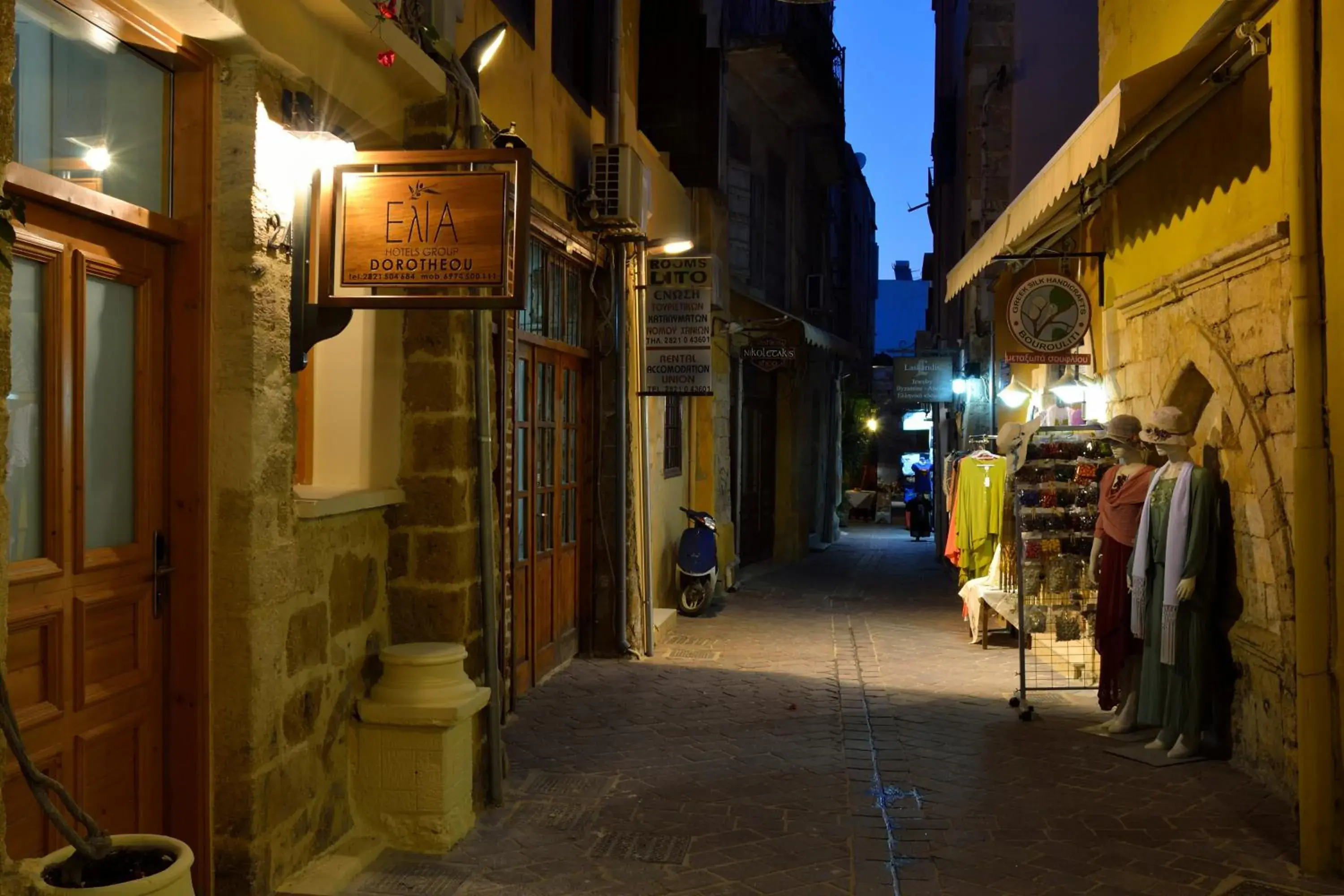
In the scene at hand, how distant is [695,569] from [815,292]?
33.4 feet

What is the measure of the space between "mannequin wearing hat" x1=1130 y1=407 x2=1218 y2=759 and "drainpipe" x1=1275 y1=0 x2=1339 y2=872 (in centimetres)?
120

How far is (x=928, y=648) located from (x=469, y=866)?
6.11 meters

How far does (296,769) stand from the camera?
4.26 m

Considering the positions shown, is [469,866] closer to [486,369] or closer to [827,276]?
[486,369]

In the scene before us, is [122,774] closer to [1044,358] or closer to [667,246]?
[1044,358]

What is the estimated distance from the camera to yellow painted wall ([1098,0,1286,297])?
5695mm

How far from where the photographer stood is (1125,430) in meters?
6.80

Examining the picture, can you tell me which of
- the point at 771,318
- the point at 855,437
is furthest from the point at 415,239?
the point at 855,437

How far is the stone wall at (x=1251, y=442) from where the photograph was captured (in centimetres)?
546

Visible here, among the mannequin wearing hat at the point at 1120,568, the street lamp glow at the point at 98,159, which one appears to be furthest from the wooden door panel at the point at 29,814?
the mannequin wearing hat at the point at 1120,568

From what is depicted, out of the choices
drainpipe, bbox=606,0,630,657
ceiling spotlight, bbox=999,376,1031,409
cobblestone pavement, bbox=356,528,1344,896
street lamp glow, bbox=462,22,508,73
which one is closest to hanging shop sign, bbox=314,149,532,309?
street lamp glow, bbox=462,22,508,73

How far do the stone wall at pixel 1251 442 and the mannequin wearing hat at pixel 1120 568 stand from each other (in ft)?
1.27

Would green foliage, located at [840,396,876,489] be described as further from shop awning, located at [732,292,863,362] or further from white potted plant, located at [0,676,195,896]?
white potted plant, located at [0,676,195,896]

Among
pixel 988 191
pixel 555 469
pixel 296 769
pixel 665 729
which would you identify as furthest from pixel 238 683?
pixel 988 191
